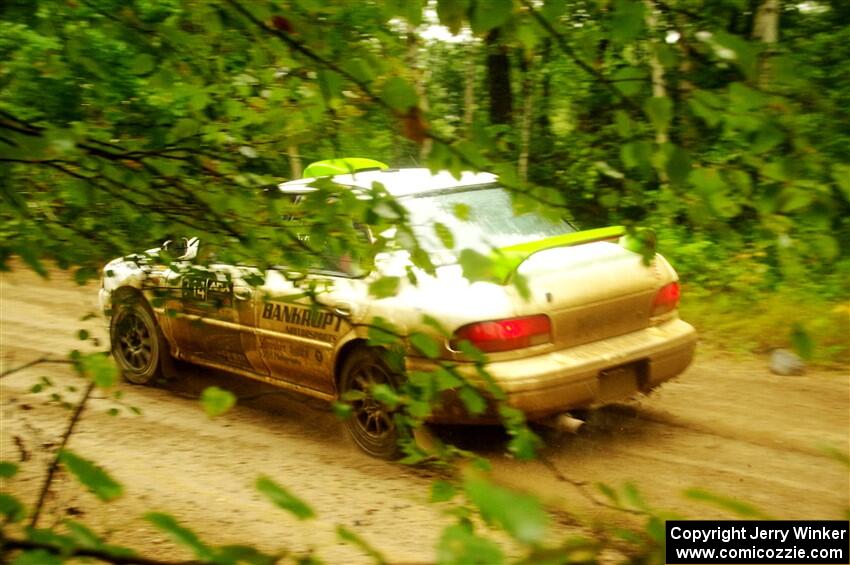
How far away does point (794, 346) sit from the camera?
87.9 inches

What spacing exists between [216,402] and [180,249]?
1.79m

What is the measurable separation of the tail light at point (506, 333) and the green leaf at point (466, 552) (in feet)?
11.3

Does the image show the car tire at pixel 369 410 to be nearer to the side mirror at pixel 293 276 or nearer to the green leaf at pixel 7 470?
the side mirror at pixel 293 276

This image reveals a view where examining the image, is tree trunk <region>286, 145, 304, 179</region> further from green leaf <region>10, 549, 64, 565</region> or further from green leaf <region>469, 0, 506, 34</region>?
green leaf <region>10, 549, 64, 565</region>

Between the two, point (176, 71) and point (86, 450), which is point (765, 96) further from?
point (86, 450)

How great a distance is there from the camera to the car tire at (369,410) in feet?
17.0

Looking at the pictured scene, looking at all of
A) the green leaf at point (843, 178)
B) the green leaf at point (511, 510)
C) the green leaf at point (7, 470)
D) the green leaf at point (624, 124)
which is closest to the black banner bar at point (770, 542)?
the green leaf at point (843, 178)

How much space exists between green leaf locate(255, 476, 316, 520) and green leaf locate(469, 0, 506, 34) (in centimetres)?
131

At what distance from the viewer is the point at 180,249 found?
13.1 ft

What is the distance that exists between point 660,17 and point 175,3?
2.06 meters

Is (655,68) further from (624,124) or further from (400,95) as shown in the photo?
(400,95)

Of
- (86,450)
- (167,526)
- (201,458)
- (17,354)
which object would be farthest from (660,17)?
(17,354)

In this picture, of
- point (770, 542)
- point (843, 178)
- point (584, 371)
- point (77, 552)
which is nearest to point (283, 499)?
point (77, 552)

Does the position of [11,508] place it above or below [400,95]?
below
